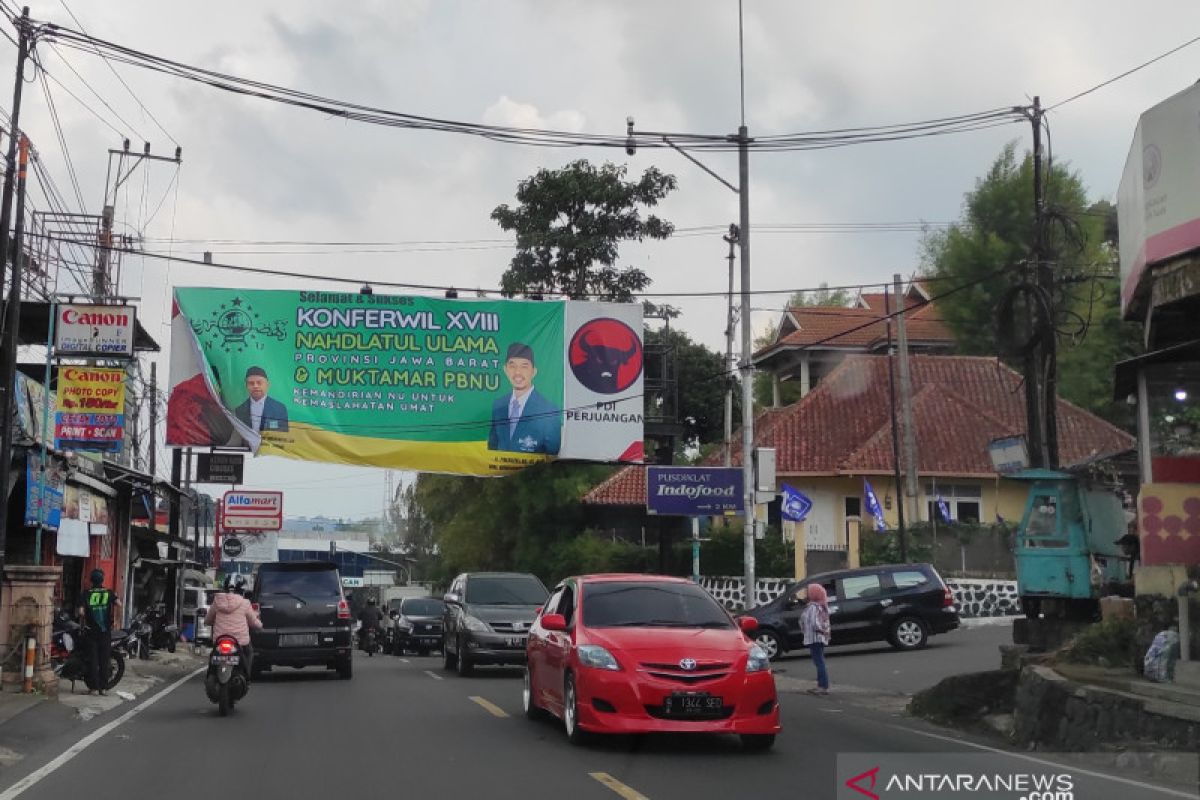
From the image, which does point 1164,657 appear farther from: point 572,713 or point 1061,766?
point 572,713

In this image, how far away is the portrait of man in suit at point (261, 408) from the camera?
1053 inches

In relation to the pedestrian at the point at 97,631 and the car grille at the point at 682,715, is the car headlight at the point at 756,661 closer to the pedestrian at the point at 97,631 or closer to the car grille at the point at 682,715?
the car grille at the point at 682,715

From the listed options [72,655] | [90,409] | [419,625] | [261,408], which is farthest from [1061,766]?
[419,625]

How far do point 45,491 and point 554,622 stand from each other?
12048mm

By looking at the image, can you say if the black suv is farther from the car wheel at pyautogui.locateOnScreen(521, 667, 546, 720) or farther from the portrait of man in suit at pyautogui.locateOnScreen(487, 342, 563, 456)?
the car wheel at pyautogui.locateOnScreen(521, 667, 546, 720)

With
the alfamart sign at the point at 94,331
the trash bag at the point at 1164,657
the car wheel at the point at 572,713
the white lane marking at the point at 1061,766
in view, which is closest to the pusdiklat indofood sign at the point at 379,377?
the alfamart sign at the point at 94,331

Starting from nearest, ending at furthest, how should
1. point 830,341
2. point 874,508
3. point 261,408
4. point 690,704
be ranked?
point 690,704 < point 261,408 < point 874,508 < point 830,341

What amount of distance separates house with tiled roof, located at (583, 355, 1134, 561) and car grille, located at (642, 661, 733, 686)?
26.0 m

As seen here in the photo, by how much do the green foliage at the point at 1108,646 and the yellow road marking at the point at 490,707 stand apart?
21.3 feet

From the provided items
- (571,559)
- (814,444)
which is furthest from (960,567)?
(571,559)

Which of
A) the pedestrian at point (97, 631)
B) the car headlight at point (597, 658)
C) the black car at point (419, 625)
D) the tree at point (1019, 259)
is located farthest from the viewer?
the tree at point (1019, 259)

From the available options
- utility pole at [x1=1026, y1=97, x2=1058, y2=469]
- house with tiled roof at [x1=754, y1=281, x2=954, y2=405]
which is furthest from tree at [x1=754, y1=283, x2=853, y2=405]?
utility pole at [x1=1026, y1=97, x2=1058, y2=469]

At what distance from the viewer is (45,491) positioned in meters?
20.8

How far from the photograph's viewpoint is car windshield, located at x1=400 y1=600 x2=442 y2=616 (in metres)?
33.9
